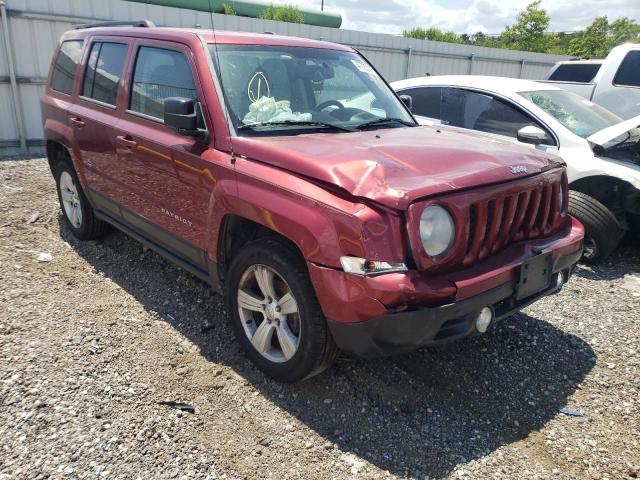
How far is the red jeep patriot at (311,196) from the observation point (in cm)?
246

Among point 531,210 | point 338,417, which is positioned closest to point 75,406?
point 338,417

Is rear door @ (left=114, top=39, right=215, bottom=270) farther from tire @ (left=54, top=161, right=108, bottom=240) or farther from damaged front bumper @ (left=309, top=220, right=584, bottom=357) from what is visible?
damaged front bumper @ (left=309, top=220, right=584, bottom=357)

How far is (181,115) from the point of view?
10.1ft

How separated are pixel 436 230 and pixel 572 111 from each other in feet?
13.9

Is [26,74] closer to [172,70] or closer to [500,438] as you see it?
[172,70]

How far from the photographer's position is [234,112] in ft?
10.5

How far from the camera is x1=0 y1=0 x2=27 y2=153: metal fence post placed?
8531 millimetres

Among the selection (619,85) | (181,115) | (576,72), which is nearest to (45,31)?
(181,115)

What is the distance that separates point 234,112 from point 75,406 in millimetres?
1884

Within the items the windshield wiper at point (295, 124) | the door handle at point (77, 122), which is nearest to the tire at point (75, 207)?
the door handle at point (77, 122)

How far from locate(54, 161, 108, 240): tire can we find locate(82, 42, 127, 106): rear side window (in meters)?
0.92

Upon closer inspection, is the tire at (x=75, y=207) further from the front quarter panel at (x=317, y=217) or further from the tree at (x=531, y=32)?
the tree at (x=531, y=32)

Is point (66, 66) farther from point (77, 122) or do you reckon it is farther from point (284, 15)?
point (284, 15)

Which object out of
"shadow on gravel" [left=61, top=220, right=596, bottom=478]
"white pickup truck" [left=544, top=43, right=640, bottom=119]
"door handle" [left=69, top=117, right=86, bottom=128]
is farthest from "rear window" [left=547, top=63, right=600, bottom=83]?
"door handle" [left=69, top=117, right=86, bottom=128]
